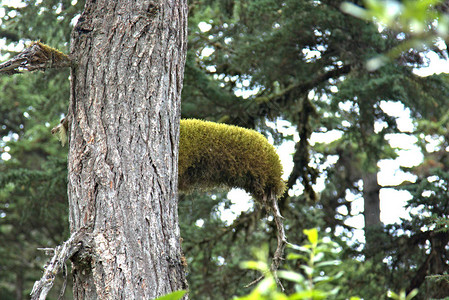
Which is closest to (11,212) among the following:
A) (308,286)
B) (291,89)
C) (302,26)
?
(291,89)

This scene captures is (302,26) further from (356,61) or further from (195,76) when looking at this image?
(195,76)

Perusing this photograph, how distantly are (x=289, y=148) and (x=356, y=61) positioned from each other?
10.8 ft

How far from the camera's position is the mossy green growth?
356 cm

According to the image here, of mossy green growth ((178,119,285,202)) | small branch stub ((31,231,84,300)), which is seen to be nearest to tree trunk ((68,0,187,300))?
small branch stub ((31,231,84,300))

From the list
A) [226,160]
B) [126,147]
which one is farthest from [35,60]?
[226,160]

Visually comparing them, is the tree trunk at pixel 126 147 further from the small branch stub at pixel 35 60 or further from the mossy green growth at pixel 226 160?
the mossy green growth at pixel 226 160

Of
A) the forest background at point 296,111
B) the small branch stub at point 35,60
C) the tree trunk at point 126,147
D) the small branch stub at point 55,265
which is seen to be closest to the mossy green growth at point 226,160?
the tree trunk at point 126,147

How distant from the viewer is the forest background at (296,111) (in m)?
6.29

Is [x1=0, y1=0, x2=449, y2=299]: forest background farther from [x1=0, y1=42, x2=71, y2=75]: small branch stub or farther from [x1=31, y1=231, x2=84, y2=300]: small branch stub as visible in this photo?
[x1=31, y1=231, x2=84, y2=300]: small branch stub

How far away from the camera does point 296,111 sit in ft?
25.2

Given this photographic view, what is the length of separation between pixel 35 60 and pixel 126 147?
0.75 meters

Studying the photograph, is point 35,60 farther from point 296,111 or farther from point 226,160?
point 296,111

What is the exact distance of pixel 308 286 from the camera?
960 mm

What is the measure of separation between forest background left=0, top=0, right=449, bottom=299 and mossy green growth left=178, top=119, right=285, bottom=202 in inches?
84.1
